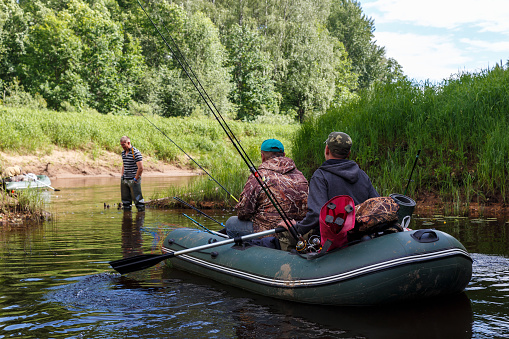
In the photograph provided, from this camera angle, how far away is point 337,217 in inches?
159

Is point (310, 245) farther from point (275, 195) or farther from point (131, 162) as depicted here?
point (131, 162)

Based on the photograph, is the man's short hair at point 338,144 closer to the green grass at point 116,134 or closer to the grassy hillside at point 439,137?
the grassy hillside at point 439,137

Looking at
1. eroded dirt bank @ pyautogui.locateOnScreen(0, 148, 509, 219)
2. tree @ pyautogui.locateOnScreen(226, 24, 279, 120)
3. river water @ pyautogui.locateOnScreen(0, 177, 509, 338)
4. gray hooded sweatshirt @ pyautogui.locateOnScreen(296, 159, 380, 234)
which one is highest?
tree @ pyautogui.locateOnScreen(226, 24, 279, 120)

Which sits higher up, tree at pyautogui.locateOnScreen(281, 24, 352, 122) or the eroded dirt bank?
tree at pyautogui.locateOnScreen(281, 24, 352, 122)

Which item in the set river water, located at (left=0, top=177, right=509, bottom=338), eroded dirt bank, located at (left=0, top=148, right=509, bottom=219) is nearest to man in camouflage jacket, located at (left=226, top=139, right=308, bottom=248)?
river water, located at (left=0, top=177, right=509, bottom=338)

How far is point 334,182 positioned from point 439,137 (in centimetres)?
709

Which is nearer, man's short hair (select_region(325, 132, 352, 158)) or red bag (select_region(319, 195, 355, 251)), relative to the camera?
red bag (select_region(319, 195, 355, 251))

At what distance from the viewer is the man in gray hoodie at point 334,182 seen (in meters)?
4.43

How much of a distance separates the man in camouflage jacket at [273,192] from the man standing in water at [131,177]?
619 centimetres

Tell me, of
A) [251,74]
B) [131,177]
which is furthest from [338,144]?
[251,74]

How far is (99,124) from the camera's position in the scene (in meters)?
26.8

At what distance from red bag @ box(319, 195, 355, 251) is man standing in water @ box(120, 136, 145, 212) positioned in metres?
7.63

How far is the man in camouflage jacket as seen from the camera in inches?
205

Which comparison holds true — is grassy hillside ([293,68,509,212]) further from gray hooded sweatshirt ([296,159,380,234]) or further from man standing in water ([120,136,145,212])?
gray hooded sweatshirt ([296,159,380,234])
